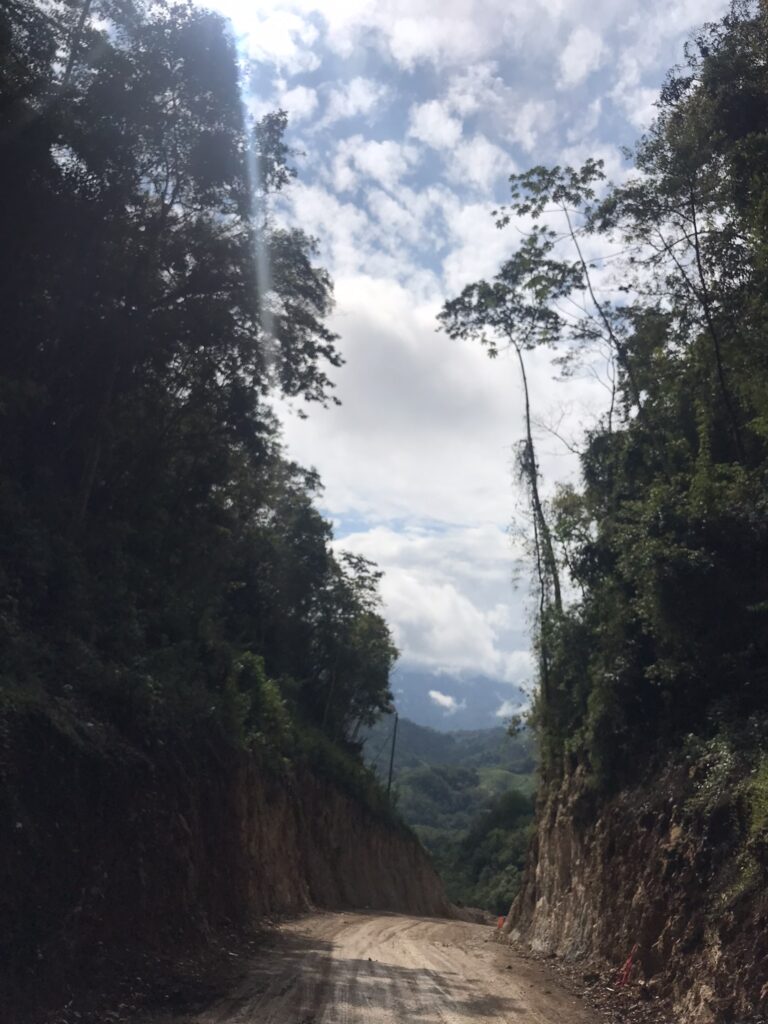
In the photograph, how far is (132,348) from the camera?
722 inches

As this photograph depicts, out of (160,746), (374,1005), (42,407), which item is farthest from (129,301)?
(374,1005)

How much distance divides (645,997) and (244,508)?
20260mm

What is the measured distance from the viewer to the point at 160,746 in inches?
517

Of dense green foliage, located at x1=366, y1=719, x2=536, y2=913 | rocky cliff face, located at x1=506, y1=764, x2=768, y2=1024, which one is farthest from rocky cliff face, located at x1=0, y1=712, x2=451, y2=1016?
dense green foliage, located at x1=366, y1=719, x2=536, y2=913

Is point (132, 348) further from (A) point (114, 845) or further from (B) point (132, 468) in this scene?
(A) point (114, 845)

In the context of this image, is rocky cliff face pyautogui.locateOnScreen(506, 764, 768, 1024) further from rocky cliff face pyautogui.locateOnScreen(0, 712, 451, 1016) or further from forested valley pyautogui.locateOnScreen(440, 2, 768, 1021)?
rocky cliff face pyautogui.locateOnScreen(0, 712, 451, 1016)

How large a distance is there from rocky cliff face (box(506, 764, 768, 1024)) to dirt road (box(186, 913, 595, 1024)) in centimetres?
125

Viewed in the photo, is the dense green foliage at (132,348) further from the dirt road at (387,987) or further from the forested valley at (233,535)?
the dirt road at (387,987)

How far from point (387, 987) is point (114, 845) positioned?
14.9 ft

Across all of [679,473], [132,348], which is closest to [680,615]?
[679,473]

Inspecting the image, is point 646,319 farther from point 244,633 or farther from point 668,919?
point 244,633

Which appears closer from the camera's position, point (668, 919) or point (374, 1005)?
point (374, 1005)

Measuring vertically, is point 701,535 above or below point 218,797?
above

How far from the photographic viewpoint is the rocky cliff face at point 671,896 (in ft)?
29.0
